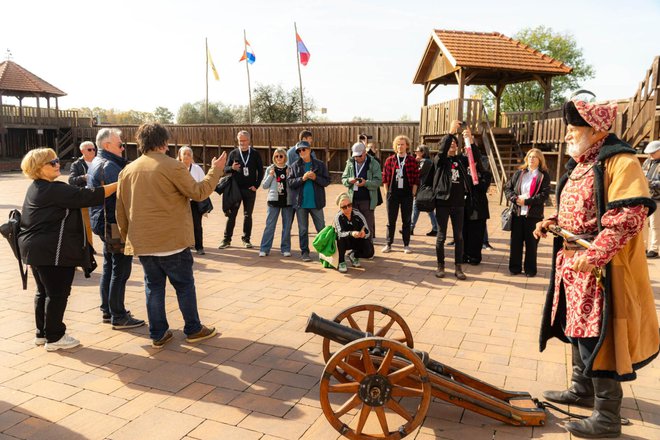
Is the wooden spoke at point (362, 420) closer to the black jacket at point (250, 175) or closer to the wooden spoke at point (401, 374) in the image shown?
the wooden spoke at point (401, 374)

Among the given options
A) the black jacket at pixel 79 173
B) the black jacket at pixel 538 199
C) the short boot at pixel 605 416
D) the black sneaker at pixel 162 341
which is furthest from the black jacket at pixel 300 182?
the short boot at pixel 605 416

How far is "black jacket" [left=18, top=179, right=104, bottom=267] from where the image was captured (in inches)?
157

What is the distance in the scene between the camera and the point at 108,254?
4.76 meters

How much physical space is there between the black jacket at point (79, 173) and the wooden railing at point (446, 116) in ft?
40.9

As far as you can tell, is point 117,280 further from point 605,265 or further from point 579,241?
point 605,265

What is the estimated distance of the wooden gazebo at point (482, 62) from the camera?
56.6ft

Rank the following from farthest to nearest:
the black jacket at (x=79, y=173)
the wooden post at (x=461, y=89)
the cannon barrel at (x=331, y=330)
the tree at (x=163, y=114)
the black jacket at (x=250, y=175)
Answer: the tree at (x=163, y=114), the wooden post at (x=461, y=89), the black jacket at (x=250, y=175), the black jacket at (x=79, y=173), the cannon barrel at (x=331, y=330)

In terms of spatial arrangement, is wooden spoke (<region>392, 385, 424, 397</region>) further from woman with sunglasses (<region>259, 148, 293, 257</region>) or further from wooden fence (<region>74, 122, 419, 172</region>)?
wooden fence (<region>74, 122, 419, 172</region>)

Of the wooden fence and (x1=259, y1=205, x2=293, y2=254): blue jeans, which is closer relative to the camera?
(x1=259, y1=205, x2=293, y2=254): blue jeans

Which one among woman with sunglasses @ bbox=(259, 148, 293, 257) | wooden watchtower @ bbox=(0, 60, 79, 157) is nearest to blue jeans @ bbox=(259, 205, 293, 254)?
woman with sunglasses @ bbox=(259, 148, 293, 257)

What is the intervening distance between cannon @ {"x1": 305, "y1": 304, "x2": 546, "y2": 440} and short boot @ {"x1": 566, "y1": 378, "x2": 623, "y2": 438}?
24cm

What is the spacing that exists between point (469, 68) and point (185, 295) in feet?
51.3

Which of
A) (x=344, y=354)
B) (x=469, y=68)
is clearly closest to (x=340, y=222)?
(x=344, y=354)

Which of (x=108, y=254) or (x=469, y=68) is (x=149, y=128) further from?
(x=469, y=68)
